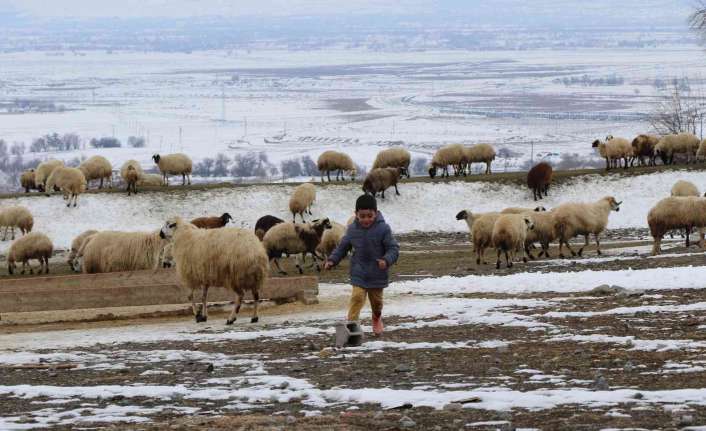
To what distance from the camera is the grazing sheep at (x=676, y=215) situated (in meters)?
28.9

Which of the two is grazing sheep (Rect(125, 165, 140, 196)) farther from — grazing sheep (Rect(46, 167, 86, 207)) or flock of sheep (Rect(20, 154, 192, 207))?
grazing sheep (Rect(46, 167, 86, 207))

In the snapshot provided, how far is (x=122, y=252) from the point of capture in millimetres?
24047

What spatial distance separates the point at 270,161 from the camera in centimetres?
→ 12562

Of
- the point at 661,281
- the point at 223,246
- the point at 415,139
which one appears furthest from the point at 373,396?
the point at 415,139

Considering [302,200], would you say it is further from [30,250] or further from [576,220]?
[576,220]

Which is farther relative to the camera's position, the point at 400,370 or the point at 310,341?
the point at 310,341

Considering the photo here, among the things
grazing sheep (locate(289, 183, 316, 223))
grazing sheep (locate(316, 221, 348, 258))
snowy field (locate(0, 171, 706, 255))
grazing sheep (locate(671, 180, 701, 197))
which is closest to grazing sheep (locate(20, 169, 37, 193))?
snowy field (locate(0, 171, 706, 255))

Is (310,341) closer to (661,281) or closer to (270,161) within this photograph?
(661,281)

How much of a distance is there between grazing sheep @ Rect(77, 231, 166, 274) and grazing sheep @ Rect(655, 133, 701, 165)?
31.8 metres

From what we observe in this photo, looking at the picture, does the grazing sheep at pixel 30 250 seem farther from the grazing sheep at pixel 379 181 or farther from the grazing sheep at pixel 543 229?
the grazing sheep at pixel 379 181

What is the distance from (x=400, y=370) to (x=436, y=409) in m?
2.08

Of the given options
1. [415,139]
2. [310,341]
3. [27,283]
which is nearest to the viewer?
[310,341]

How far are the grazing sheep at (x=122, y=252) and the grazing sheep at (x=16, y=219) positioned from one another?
1705 centimetres

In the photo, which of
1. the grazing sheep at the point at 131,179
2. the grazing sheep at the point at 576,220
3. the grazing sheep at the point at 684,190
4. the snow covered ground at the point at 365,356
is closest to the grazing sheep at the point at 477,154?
the grazing sheep at the point at 684,190
